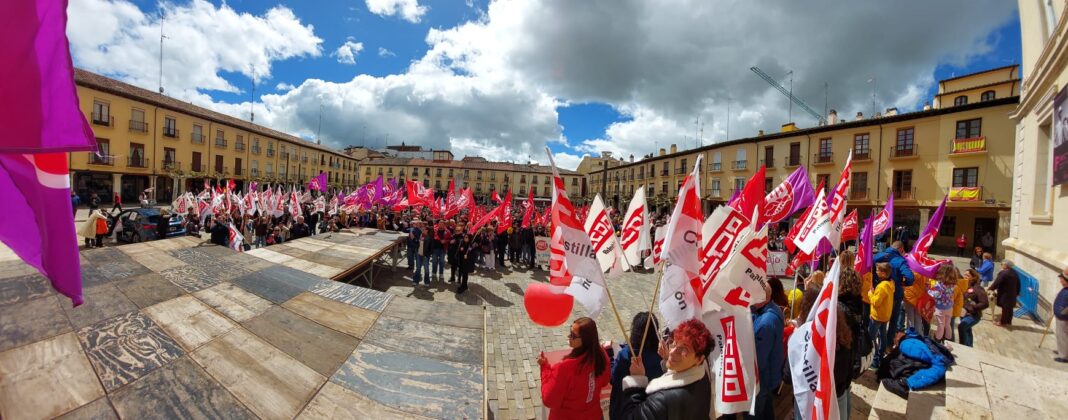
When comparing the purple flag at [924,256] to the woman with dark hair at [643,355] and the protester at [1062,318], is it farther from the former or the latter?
the woman with dark hair at [643,355]

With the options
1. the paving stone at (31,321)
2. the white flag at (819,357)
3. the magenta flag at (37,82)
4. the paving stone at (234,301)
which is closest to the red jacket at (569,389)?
the white flag at (819,357)

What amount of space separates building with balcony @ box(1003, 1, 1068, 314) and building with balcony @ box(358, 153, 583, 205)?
54732 millimetres

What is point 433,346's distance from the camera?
3.80 m

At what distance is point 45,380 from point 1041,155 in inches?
784

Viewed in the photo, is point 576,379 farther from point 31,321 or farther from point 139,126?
point 139,126

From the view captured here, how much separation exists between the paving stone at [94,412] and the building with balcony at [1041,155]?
1469cm

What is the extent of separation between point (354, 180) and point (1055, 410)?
254 feet

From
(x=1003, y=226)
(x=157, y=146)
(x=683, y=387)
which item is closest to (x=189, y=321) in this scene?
(x=683, y=387)

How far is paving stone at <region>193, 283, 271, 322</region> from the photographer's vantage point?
13.1 ft

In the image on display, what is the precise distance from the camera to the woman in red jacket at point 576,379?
2.66m

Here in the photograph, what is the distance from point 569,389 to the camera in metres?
2.68

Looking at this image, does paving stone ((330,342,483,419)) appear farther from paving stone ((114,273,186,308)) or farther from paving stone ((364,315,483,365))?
paving stone ((114,273,186,308))

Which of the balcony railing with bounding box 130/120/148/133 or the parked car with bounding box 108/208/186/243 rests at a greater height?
the balcony railing with bounding box 130/120/148/133

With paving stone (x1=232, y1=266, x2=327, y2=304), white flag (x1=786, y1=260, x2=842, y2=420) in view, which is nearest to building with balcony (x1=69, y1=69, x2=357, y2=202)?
paving stone (x1=232, y1=266, x2=327, y2=304)
